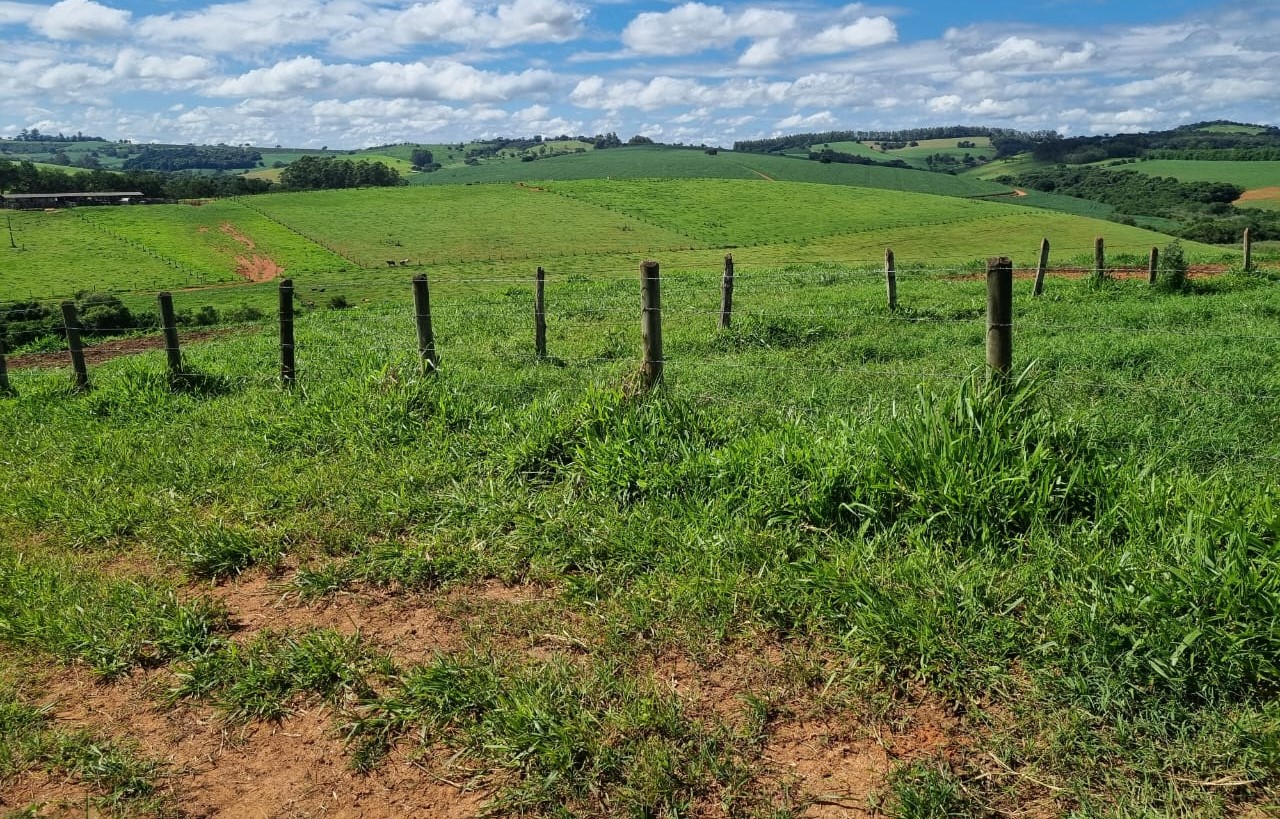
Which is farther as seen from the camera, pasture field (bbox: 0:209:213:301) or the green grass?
pasture field (bbox: 0:209:213:301)

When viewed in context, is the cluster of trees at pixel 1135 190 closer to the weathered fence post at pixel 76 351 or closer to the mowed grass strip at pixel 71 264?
the mowed grass strip at pixel 71 264

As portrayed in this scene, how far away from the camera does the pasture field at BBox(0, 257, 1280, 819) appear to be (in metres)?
3.50

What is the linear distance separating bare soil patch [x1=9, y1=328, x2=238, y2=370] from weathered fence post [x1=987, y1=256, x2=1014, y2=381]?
2061 cm

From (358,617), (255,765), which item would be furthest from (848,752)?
(358,617)

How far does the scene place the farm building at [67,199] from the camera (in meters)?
84.7

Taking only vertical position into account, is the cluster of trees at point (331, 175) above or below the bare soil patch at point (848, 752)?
above

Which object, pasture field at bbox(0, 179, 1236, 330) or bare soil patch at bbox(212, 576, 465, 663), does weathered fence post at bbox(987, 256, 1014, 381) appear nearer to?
bare soil patch at bbox(212, 576, 465, 663)

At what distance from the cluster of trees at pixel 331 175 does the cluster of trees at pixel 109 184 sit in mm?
7832

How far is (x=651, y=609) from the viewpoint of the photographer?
4711 mm

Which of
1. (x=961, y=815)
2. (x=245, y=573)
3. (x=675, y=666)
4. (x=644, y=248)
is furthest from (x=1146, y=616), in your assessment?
(x=644, y=248)

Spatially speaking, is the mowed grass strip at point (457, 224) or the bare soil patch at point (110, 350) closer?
the bare soil patch at point (110, 350)

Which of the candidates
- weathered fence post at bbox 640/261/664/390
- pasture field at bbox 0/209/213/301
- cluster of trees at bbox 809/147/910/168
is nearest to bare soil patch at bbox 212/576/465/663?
weathered fence post at bbox 640/261/664/390

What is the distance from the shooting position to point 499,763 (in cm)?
364

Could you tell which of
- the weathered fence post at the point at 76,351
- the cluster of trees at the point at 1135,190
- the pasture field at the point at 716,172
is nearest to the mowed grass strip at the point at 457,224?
the pasture field at the point at 716,172
